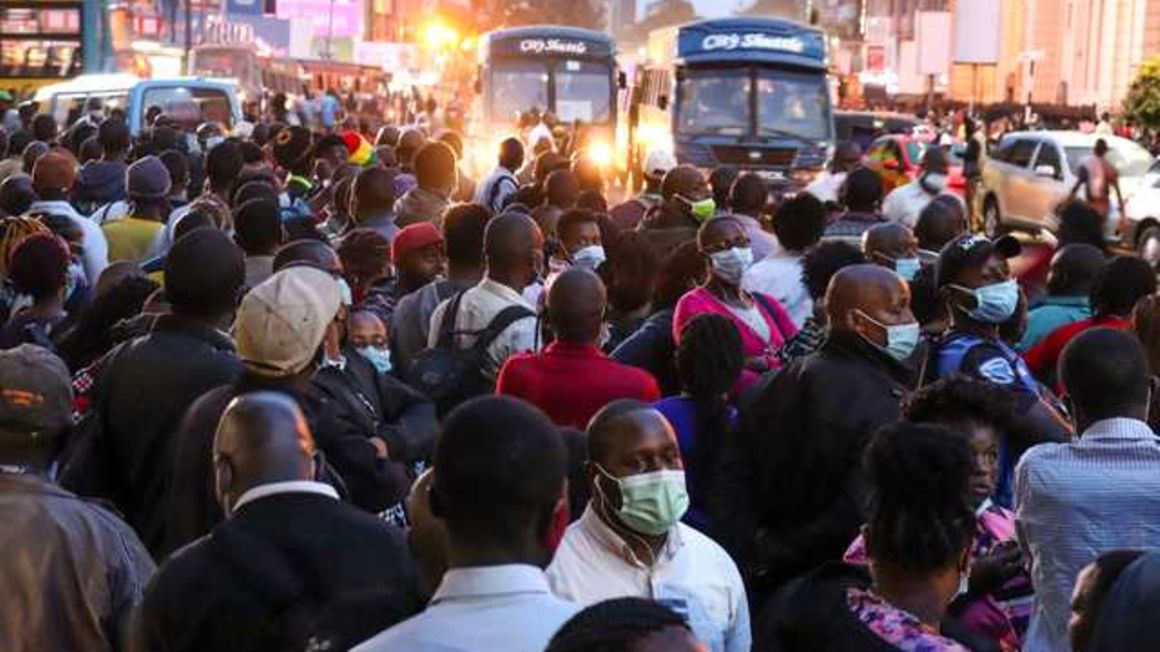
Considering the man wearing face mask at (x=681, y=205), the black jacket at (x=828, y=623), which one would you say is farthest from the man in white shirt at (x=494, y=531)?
the man wearing face mask at (x=681, y=205)

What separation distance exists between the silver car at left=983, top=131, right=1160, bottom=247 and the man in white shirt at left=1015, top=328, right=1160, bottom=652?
22770 mm

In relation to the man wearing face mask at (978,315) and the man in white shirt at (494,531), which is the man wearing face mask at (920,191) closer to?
the man wearing face mask at (978,315)

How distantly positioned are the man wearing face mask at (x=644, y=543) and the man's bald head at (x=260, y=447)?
2.85 ft

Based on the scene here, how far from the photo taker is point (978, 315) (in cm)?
681

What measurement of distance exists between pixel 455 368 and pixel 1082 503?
2.66 meters

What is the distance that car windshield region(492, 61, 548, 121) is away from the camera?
34812mm

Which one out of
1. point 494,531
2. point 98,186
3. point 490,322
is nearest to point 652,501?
point 494,531

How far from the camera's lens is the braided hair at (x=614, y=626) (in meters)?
Answer: 2.74

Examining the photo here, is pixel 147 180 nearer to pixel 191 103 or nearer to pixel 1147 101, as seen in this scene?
pixel 191 103

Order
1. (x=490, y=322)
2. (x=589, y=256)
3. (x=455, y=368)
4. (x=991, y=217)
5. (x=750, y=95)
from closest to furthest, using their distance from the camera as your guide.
→ (x=455, y=368) → (x=490, y=322) → (x=589, y=256) → (x=750, y=95) → (x=991, y=217)

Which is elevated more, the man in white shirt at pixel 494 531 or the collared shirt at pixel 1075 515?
the man in white shirt at pixel 494 531

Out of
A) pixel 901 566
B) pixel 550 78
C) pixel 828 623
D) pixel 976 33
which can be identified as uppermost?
pixel 976 33

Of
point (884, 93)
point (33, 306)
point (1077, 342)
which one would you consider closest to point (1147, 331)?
point (1077, 342)

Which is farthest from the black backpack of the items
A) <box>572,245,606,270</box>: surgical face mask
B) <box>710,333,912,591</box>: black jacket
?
<box>572,245,606,270</box>: surgical face mask
